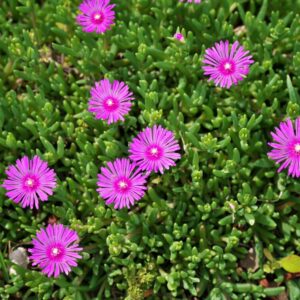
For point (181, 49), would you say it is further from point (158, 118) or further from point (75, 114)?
point (75, 114)

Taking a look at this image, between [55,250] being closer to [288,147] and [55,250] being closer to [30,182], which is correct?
[30,182]

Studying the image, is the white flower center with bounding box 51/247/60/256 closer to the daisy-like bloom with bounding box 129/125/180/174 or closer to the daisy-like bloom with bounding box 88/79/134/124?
the daisy-like bloom with bounding box 129/125/180/174

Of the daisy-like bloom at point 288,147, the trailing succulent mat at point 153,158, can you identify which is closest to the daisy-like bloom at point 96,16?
the trailing succulent mat at point 153,158

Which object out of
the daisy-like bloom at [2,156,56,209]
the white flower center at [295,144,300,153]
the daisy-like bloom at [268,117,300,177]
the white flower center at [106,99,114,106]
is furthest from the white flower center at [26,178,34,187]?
the white flower center at [295,144,300,153]

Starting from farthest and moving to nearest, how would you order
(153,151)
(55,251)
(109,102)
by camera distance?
(109,102), (153,151), (55,251)

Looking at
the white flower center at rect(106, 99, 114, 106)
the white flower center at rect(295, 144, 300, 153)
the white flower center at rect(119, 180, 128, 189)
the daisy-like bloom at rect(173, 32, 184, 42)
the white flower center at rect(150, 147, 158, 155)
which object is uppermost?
the daisy-like bloom at rect(173, 32, 184, 42)

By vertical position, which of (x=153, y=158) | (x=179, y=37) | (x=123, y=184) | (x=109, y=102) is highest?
(x=179, y=37)

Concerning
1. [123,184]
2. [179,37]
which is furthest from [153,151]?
[179,37]
